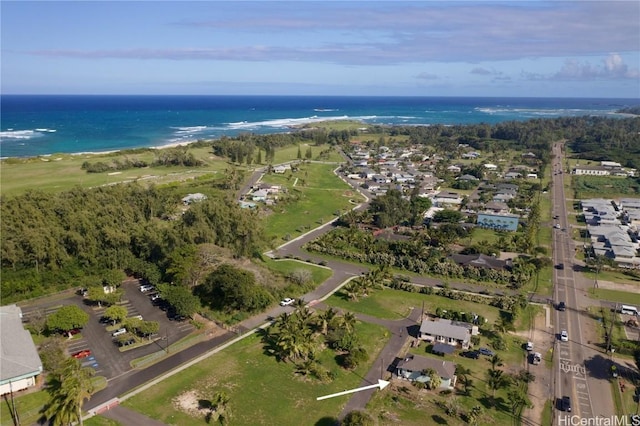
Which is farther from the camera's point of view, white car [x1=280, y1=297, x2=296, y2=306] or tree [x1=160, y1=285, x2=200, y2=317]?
white car [x1=280, y1=297, x2=296, y2=306]

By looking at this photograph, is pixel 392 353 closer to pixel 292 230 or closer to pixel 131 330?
pixel 131 330

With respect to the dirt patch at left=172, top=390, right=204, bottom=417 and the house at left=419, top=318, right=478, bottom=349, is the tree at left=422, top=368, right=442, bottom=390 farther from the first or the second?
the dirt patch at left=172, top=390, right=204, bottom=417

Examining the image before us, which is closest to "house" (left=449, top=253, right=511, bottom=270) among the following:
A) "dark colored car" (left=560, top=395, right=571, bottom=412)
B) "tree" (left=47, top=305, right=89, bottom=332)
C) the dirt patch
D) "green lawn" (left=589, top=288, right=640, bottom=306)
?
"green lawn" (left=589, top=288, right=640, bottom=306)

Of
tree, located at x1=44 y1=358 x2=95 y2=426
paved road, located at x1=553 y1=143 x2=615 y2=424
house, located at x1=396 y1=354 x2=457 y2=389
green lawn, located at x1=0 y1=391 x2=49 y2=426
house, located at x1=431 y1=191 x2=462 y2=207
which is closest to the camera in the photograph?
tree, located at x1=44 y1=358 x2=95 y2=426

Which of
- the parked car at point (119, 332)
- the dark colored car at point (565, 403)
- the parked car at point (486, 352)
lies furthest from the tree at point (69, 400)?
the dark colored car at point (565, 403)

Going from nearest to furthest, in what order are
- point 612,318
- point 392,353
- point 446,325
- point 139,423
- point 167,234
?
point 139,423 → point 392,353 → point 446,325 → point 612,318 → point 167,234

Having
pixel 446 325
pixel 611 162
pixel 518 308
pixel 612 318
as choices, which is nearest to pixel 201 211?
pixel 446 325
